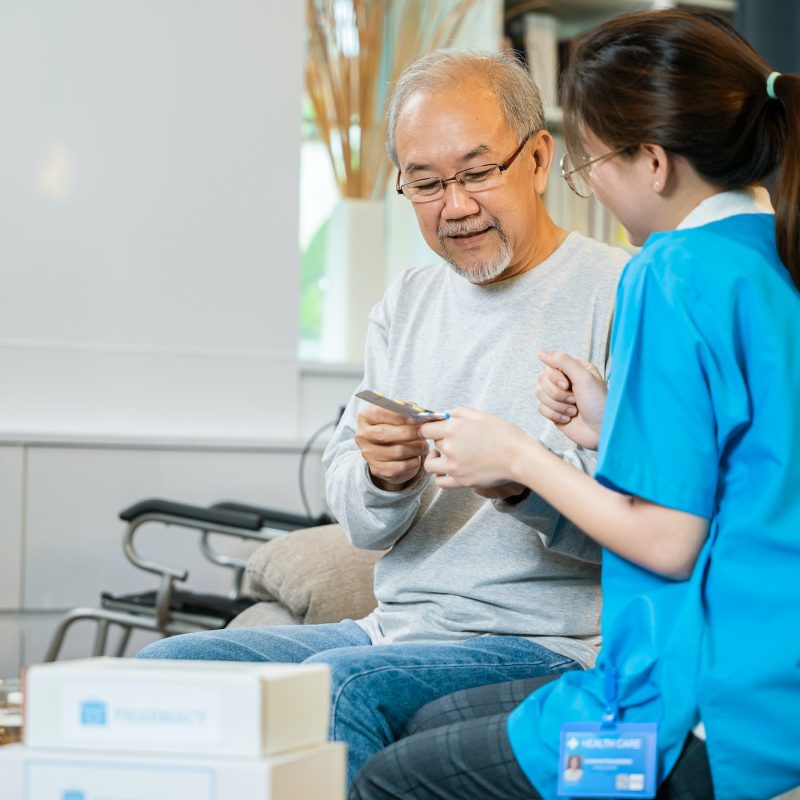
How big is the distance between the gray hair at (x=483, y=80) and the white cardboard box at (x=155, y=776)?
3.22 ft

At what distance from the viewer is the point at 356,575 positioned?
2.07m

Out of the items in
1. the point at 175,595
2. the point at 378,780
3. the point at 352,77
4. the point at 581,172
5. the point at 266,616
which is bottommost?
the point at 175,595

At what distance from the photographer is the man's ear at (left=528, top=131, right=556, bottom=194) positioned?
1.57 m

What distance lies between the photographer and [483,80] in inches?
60.4

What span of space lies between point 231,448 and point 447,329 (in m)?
1.56

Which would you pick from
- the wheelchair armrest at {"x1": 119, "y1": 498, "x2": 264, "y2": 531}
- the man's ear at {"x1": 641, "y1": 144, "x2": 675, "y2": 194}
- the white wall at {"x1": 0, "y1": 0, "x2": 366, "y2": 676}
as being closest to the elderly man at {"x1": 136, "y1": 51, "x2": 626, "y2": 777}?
the man's ear at {"x1": 641, "y1": 144, "x2": 675, "y2": 194}

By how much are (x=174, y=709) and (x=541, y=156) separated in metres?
1.04

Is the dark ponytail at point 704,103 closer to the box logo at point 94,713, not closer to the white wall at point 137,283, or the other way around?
the box logo at point 94,713

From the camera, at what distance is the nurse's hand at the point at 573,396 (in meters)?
1.28

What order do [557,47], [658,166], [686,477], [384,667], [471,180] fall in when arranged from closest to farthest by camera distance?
1. [686,477]
2. [658,166]
3. [384,667]
4. [471,180]
5. [557,47]

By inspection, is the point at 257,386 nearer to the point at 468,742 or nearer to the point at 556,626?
the point at 556,626

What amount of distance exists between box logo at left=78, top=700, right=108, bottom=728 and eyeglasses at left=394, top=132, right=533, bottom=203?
926mm

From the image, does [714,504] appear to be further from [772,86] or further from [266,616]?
[266,616]

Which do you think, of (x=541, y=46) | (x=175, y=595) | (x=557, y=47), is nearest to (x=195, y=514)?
(x=175, y=595)
